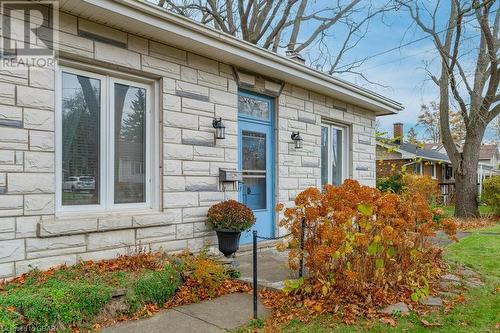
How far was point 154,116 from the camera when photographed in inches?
198

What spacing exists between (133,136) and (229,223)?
1689 millimetres

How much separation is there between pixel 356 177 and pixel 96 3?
21.8 feet

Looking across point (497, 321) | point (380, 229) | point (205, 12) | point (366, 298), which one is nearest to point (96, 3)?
point (380, 229)

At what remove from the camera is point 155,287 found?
3.84m

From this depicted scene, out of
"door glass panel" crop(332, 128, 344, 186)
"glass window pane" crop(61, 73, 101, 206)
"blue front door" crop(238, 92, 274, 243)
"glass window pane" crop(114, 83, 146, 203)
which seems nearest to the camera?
"glass window pane" crop(61, 73, 101, 206)

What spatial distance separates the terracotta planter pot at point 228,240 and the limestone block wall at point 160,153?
1.25 feet

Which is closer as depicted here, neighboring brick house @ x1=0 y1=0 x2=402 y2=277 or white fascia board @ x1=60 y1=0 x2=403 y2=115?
neighboring brick house @ x1=0 y1=0 x2=402 y2=277

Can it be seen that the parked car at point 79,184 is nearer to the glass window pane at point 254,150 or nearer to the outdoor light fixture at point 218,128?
the outdoor light fixture at point 218,128

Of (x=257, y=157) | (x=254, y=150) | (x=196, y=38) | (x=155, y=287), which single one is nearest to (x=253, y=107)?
(x=254, y=150)

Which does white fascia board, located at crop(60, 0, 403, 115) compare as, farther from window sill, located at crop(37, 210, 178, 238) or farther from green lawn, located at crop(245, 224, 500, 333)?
green lawn, located at crop(245, 224, 500, 333)

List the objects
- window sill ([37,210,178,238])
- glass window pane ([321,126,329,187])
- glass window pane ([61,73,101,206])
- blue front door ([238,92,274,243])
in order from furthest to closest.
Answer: glass window pane ([321,126,329,187]), blue front door ([238,92,274,243]), glass window pane ([61,73,101,206]), window sill ([37,210,178,238])

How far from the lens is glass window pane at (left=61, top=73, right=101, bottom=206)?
427 cm

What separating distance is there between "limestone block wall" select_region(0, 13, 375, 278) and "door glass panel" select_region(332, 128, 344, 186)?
133 centimetres

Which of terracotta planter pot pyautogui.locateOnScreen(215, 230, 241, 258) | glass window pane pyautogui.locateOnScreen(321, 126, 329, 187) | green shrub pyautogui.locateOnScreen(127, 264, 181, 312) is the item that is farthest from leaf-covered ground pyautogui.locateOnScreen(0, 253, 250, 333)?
glass window pane pyautogui.locateOnScreen(321, 126, 329, 187)
